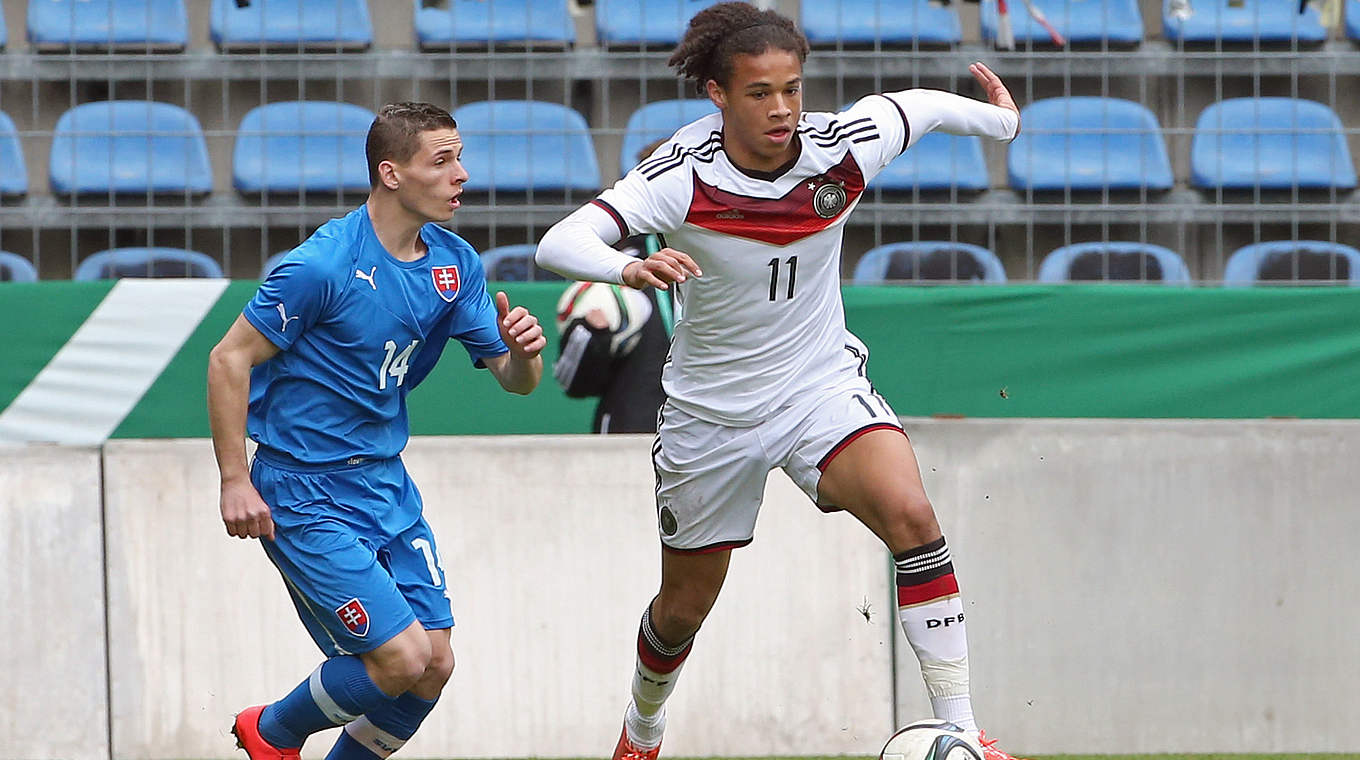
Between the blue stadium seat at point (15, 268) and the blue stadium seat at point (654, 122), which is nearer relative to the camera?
the blue stadium seat at point (15, 268)

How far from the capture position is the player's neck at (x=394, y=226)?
16.5ft


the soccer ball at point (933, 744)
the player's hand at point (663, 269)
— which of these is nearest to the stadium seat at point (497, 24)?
the player's hand at point (663, 269)

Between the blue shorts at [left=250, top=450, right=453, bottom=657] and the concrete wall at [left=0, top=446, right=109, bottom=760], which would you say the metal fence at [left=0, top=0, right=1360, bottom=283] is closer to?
the concrete wall at [left=0, top=446, right=109, bottom=760]

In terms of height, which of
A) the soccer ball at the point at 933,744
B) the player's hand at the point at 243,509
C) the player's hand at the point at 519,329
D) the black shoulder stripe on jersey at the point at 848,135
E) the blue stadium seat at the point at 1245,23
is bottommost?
the soccer ball at the point at 933,744

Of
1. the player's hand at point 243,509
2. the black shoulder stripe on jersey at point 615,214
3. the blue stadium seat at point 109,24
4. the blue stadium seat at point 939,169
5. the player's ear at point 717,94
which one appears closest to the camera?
the player's hand at point 243,509

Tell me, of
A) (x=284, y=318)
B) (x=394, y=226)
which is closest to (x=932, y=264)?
(x=394, y=226)

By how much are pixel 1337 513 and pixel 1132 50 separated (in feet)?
9.65

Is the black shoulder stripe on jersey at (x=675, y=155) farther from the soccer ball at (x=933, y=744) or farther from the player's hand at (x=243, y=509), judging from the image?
the soccer ball at (x=933, y=744)

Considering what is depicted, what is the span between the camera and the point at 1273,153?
25.8 feet

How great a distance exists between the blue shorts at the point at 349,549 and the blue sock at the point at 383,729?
0.23 metres

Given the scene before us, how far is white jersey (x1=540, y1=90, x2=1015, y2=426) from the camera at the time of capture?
16.4 feet

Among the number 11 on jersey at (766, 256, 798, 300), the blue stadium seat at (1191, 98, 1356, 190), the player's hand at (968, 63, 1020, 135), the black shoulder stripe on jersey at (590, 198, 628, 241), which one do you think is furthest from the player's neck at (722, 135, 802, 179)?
the blue stadium seat at (1191, 98, 1356, 190)

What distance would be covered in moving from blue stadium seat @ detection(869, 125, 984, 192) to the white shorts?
316cm

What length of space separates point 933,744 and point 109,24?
6.00 m
